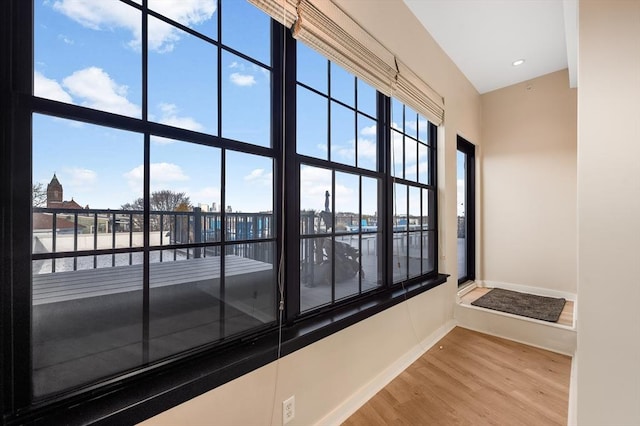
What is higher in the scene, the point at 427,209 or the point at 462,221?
the point at 427,209

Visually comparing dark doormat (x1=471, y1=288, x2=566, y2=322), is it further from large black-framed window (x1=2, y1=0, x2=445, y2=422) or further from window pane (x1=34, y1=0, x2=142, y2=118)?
window pane (x1=34, y1=0, x2=142, y2=118)

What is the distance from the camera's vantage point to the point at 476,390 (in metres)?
1.98

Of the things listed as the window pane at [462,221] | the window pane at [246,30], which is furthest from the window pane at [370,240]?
the window pane at [462,221]

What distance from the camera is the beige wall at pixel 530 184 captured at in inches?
139

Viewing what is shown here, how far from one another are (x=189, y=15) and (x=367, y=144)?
4.52 feet

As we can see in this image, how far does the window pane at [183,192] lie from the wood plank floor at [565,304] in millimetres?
3166

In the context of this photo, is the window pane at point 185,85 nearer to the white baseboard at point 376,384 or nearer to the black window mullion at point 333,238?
the black window mullion at point 333,238

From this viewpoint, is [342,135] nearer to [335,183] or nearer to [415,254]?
[335,183]

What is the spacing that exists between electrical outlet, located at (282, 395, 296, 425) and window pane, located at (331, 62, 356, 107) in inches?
70.5

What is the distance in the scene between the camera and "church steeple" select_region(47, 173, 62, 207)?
0.89m

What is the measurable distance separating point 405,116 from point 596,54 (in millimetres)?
1366

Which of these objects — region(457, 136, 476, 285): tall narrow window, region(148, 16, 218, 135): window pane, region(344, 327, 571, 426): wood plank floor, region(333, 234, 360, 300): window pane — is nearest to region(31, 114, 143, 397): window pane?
region(148, 16, 218, 135): window pane

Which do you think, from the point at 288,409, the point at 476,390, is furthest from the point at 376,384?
the point at 288,409

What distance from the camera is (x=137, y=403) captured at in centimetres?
91
